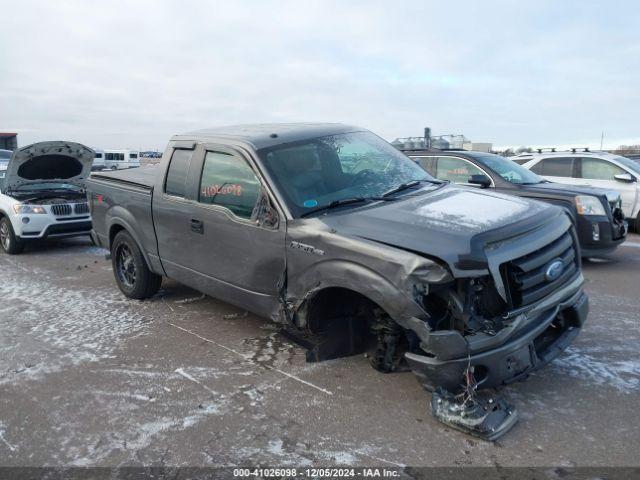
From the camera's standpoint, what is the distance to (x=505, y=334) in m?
3.18

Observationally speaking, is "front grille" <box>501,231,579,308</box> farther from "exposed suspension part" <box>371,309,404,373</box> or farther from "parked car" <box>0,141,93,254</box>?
"parked car" <box>0,141,93,254</box>

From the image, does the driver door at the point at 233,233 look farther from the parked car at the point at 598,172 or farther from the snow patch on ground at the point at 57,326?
the parked car at the point at 598,172

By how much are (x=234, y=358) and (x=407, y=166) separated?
7.55 feet

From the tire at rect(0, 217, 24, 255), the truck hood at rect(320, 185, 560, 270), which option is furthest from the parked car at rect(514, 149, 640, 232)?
the tire at rect(0, 217, 24, 255)

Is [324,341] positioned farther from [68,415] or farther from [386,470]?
[68,415]

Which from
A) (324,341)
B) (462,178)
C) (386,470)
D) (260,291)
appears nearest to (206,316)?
(260,291)

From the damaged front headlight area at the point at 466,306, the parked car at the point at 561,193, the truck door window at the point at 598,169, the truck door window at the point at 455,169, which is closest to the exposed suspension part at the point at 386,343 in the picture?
the damaged front headlight area at the point at 466,306

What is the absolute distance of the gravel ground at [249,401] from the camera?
10.2 feet

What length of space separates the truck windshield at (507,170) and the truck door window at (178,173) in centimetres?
498

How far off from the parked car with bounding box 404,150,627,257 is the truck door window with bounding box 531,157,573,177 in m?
2.60

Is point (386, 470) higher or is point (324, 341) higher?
point (324, 341)

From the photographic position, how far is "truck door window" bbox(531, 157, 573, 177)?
10695mm

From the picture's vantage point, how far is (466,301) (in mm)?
3180

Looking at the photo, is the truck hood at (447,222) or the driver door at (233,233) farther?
the driver door at (233,233)
